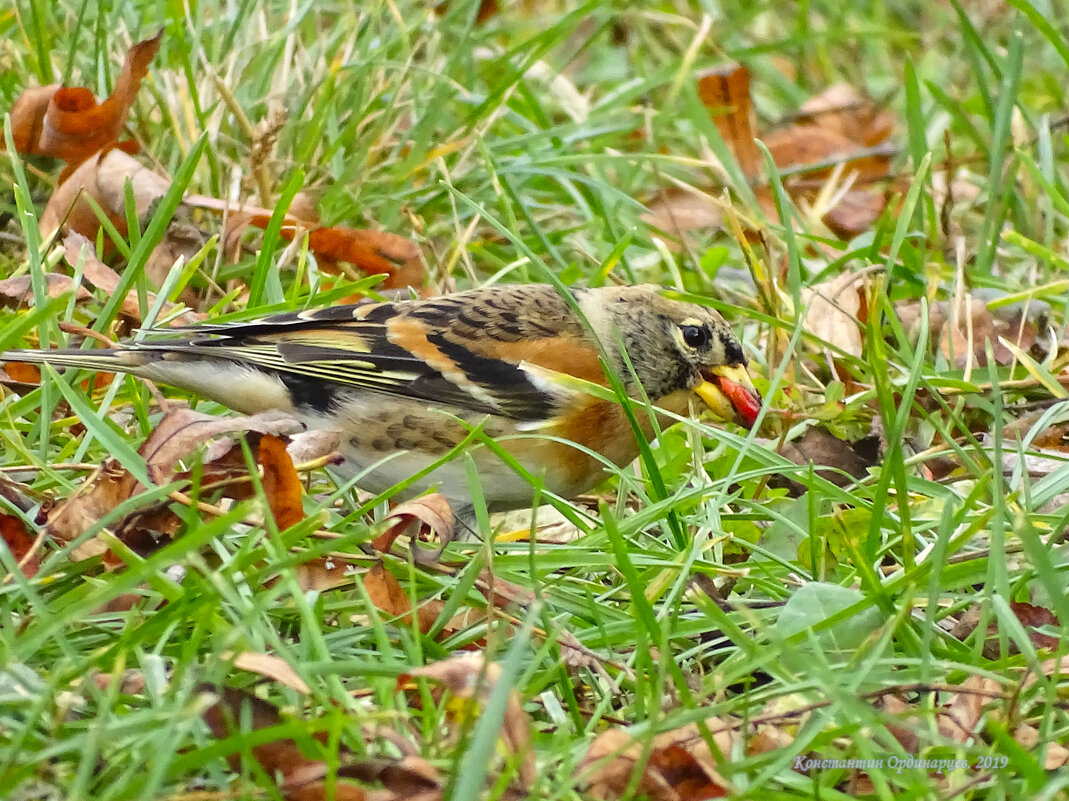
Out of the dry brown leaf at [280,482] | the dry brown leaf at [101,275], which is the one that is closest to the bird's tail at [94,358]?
the dry brown leaf at [101,275]

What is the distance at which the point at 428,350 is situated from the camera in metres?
3.30

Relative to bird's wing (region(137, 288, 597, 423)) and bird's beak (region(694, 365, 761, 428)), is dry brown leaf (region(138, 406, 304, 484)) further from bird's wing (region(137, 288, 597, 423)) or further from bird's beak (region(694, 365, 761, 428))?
bird's beak (region(694, 365, 761, 428))

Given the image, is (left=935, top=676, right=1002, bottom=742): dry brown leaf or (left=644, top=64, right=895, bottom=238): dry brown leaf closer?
(left=935, top=676, right=1002, bottom=742): dry brown leaf

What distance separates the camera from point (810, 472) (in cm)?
246

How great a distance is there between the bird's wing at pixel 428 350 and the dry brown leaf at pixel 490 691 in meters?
1.36

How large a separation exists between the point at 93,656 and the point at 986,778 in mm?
1216

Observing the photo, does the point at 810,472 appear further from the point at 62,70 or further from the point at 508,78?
the point at 62,70

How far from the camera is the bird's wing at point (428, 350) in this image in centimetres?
320

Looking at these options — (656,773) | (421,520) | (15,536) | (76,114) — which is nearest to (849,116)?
(76,114)

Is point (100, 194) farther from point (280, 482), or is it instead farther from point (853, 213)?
point (853, 213)

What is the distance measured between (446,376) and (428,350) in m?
0.08

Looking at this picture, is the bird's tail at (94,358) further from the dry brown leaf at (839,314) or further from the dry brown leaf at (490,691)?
the dry brown leaf at (839,314)

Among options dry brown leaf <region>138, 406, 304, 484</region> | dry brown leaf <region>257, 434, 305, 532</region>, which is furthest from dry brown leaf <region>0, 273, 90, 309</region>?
dry brown leaf <region>257, 434, 305, 532</region>

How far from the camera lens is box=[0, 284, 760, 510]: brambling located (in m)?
3.07
